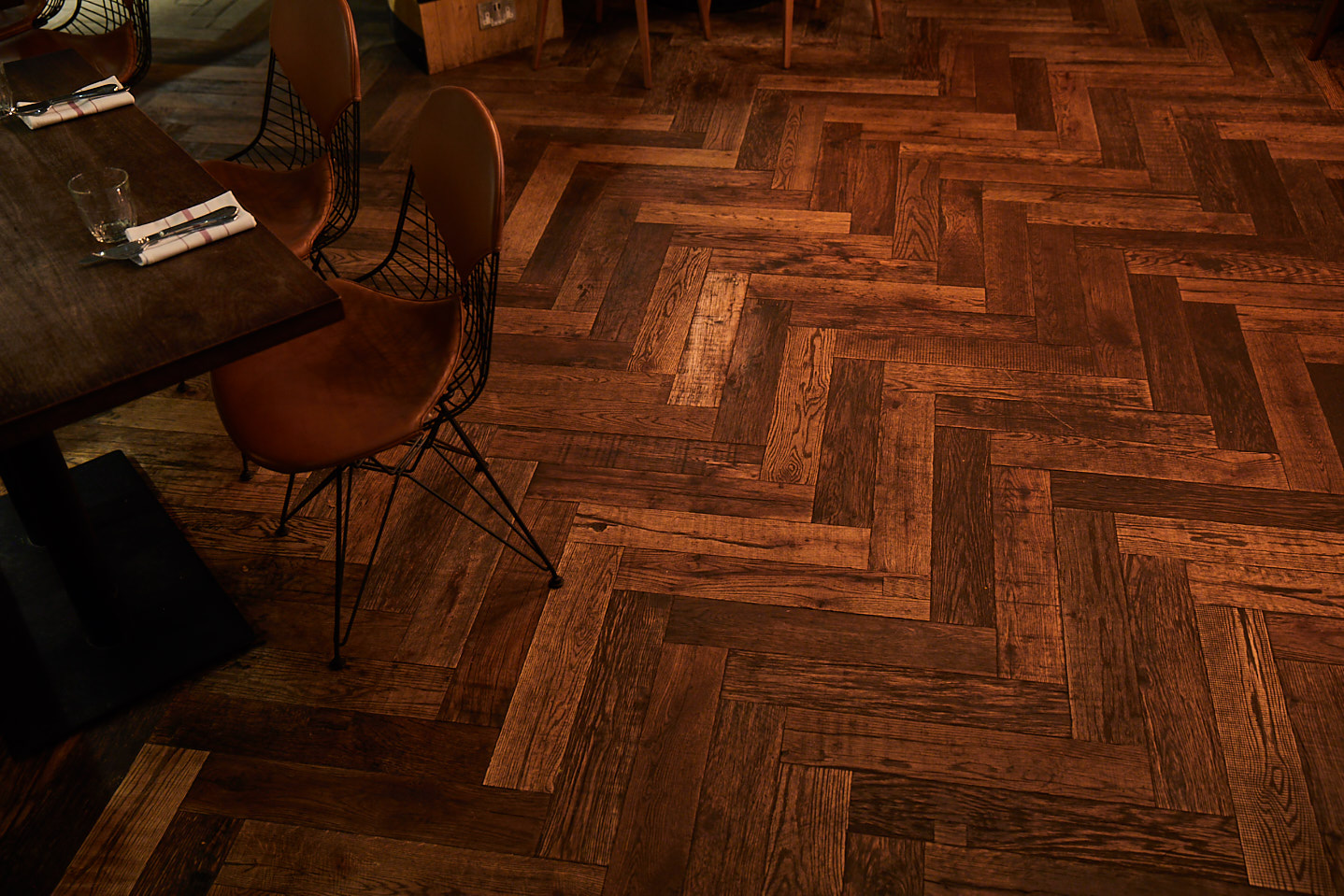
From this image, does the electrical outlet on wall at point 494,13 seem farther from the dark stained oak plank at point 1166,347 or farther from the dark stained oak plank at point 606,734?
the dark stained oak plank at point 606,734

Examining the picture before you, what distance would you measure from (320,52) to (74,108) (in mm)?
544

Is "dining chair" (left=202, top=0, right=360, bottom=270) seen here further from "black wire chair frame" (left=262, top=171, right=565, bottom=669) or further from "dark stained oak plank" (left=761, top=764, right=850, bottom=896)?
"dark stained oak plank" (left=761, top=764, right=850, bottom=896)

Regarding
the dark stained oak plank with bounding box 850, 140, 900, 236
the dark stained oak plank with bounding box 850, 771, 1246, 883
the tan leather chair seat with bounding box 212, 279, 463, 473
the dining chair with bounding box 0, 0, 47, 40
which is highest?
the dining chair with bounding box 0, 0, 47, 40

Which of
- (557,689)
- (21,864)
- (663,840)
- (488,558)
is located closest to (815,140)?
(488,558)

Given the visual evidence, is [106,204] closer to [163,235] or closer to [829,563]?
[163,235]

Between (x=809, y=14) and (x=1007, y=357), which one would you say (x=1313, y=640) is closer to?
(x=1007, y=357)

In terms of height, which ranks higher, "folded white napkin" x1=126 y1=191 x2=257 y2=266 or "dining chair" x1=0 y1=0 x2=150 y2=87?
"folded white napkin" x1=126 y1=191 x2=257 y2=266

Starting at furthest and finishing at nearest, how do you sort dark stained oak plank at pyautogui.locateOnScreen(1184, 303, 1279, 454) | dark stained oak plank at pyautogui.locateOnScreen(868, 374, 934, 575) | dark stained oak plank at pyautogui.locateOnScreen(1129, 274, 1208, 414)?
1. dark stained oak plank at pyautogui.locateOnScreen(1129, 274, 1208, 414)
2. dark stained oak plank at pyautogui.locateOnScreen(1184, 303, 1279, 454)
3. dark stained oak plank at pyautogui.locateOnScreen(868, 374, 934, 575)

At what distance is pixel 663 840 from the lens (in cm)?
A: 187

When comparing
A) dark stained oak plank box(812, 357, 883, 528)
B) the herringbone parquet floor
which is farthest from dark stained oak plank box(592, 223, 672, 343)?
dark stained oak plank box(812, 357, 883, 528)

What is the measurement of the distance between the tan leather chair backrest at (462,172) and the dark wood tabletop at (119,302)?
33cm

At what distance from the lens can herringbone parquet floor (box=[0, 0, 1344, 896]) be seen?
1.88m

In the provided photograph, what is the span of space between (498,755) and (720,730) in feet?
1.40

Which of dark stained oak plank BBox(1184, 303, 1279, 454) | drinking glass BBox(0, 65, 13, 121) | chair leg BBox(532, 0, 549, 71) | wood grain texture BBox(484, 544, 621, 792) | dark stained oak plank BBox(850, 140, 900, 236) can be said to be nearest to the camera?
wood grain texture BBox(484, 544, 621, 792)
